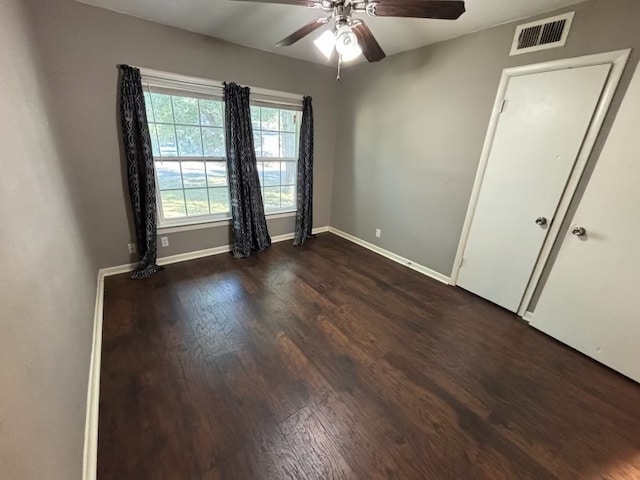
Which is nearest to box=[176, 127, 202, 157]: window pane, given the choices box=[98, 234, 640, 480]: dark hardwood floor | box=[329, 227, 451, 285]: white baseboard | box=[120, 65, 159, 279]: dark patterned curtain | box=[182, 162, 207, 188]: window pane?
box=[182, 162, 207, 188]: window pane

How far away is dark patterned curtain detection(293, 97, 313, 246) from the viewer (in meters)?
3.54

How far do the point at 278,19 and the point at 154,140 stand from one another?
166 cm

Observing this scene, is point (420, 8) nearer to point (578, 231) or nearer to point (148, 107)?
point (578, 231)

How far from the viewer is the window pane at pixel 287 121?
3509mm

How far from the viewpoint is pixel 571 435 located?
1445 millimetres

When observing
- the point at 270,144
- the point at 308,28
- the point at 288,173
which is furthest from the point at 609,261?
the point at 270,144

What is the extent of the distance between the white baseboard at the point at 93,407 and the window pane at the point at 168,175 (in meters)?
1.39

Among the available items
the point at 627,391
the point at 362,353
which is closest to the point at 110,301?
the point at 362,353

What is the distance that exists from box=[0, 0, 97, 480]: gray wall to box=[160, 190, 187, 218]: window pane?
3.45 ft

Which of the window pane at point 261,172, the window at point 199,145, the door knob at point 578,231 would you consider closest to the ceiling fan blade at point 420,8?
the door knob at point 578,231

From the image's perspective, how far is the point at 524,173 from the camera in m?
2.24

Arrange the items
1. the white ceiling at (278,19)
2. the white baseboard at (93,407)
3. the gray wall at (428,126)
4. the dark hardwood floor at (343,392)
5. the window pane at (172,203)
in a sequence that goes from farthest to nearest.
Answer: the window pane at (172,203) < the white ceiling at (278,19) < the gray wall at (428,126) < the dark hardwood floor at (343,392) < the white baseboard at (93,407)

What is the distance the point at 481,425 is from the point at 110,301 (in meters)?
Result: 2.94

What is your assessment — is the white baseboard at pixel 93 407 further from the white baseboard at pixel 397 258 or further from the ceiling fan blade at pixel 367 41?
the white baseboard at pixel 397 258
